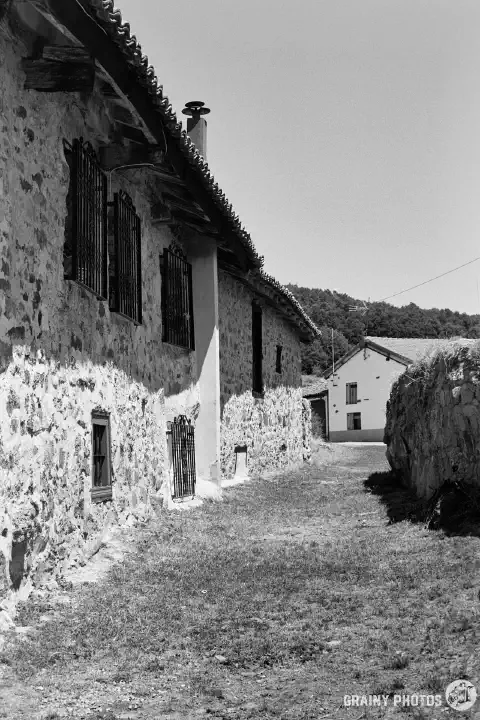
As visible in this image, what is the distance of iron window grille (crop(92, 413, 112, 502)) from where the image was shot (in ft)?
28.5

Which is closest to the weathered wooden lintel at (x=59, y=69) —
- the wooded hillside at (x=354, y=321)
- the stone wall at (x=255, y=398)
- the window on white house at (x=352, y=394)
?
the stone wall at (x=255, y=398)

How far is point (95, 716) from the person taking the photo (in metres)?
4.37

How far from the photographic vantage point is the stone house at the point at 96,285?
657 cm

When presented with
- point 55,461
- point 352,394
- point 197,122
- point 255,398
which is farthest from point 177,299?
point 352,394

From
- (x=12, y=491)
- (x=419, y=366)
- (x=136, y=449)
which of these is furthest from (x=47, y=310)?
(x=419, y=366)

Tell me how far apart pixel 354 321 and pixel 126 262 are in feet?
186

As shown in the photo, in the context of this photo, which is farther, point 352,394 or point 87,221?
point 352,394

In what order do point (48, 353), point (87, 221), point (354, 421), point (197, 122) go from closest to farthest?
point (48, 353)
point (87, 221)
point (197, 122)
point (354, 421)

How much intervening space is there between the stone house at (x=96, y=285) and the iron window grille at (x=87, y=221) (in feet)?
0.07

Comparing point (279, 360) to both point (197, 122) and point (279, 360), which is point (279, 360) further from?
point (197, 122)

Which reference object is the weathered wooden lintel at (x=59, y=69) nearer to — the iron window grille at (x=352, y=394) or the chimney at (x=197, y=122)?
the chimney at (x=197, y=122)

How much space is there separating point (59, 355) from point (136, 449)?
2970 mm

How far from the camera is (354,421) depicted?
4450 centimetres

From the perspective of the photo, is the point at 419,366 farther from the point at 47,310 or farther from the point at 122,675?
the point at 122,675
